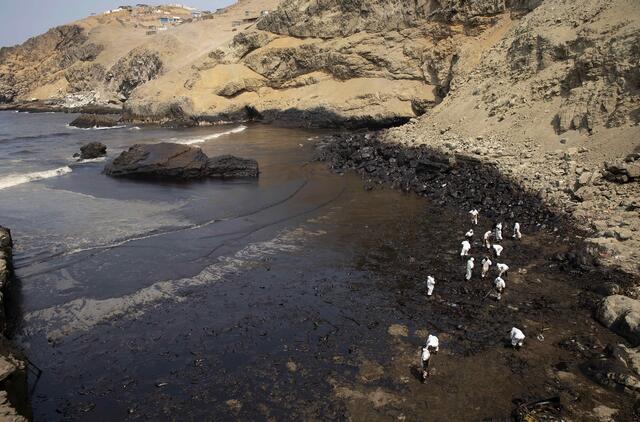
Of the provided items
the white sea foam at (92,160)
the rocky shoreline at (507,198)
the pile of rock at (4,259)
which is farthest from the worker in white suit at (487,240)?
the white sea foam at (92,160)

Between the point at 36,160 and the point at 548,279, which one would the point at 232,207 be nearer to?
the point at 548,279

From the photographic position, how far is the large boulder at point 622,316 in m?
9.20

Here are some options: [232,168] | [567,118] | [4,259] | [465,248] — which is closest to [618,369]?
[465,248]

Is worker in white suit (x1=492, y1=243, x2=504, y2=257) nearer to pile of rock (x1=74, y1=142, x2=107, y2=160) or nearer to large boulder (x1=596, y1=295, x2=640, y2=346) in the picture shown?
large boulder (x1=596, y1=295, x2=640, y2=346)

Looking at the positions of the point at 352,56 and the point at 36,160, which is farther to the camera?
the point at 352,56

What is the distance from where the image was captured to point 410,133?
92.6 feet

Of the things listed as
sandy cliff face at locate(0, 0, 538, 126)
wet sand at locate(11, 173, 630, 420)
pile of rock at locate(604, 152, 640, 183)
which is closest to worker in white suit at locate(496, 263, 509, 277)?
wet sand at locate(11, 173, 630, 420)

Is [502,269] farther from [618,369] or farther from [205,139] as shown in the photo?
[205,139]

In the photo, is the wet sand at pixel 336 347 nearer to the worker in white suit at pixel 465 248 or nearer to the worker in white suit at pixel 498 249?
the worker in white suit at pixel 498 249

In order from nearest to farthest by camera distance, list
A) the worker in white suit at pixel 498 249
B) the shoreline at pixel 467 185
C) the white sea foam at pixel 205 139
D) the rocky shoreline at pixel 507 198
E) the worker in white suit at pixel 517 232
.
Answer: the rocky shoreline at pixel 507 198 → the shoreline at pixel 467 185 → the worker in white suit at pixel 498 249 → the worker in white suit at pixel 517 232 → the white sea foam at pixel 205 139

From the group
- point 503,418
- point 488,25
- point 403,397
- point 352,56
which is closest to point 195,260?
point 403,397

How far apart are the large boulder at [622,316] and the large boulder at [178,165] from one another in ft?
57.4

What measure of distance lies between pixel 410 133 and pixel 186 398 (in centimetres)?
2283

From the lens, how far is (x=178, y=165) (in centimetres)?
2428
